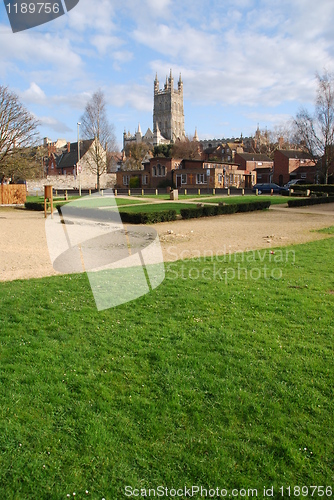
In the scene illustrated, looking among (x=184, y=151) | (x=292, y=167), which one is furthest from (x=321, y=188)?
(x=184, y=151)

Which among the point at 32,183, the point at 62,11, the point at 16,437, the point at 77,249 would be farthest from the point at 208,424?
the point at 32,183

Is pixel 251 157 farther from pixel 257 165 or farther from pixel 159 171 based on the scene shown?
pixel 159 171

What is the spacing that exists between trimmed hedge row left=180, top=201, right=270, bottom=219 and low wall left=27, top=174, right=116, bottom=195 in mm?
35589

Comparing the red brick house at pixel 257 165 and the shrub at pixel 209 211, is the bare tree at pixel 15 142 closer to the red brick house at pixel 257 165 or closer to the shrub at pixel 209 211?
the shrub at pixel 209 211

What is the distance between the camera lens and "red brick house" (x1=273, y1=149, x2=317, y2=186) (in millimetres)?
60125

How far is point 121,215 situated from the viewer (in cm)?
1972

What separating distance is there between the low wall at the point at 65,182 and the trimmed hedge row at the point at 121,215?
3065 cm

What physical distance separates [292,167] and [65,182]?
3791cm

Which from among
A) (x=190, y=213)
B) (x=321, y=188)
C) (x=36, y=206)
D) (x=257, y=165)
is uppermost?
(x=257, y=165)

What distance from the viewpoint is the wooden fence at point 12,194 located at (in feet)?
114

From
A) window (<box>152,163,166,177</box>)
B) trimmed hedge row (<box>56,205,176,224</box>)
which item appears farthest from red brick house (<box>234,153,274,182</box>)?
trimmed hedge row (<box>56,205,176,224</box>)

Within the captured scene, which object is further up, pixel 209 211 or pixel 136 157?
pixel 136 157

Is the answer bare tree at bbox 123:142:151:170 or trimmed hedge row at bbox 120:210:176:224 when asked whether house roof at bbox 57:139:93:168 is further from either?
trimmed hedge row at bbox 120:210:176:224

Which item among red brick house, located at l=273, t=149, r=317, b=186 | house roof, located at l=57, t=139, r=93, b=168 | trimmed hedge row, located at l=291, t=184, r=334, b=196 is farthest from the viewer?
house roof, located at l=57, t=139, r=93, b=168
